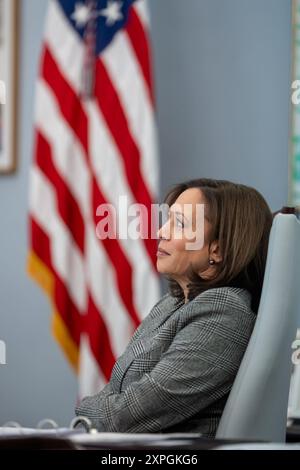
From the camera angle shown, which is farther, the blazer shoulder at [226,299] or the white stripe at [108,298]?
the white stripe at [108,298]

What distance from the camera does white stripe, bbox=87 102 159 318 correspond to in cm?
138

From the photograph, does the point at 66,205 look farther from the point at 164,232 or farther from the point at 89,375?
the point at 89,375

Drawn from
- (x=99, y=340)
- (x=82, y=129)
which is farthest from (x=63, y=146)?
(x=99, y=340)

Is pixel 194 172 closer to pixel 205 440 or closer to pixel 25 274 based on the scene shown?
pixel 25 274

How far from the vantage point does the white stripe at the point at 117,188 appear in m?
1.38

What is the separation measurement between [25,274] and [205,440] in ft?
1.51

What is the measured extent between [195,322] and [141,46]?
53cm

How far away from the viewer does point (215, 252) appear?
129 cm

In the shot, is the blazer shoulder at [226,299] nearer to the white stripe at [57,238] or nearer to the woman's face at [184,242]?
the woman's face at [184,242]

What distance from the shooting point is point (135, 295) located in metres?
1.41

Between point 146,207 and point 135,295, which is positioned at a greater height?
point 146,207

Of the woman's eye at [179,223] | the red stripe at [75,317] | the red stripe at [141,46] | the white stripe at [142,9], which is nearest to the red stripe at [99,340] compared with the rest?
the red stripe at [75,317]

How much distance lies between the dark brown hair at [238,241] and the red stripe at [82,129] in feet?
0.52

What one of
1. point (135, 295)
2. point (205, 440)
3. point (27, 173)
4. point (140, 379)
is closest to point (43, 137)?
point (27, 173)
